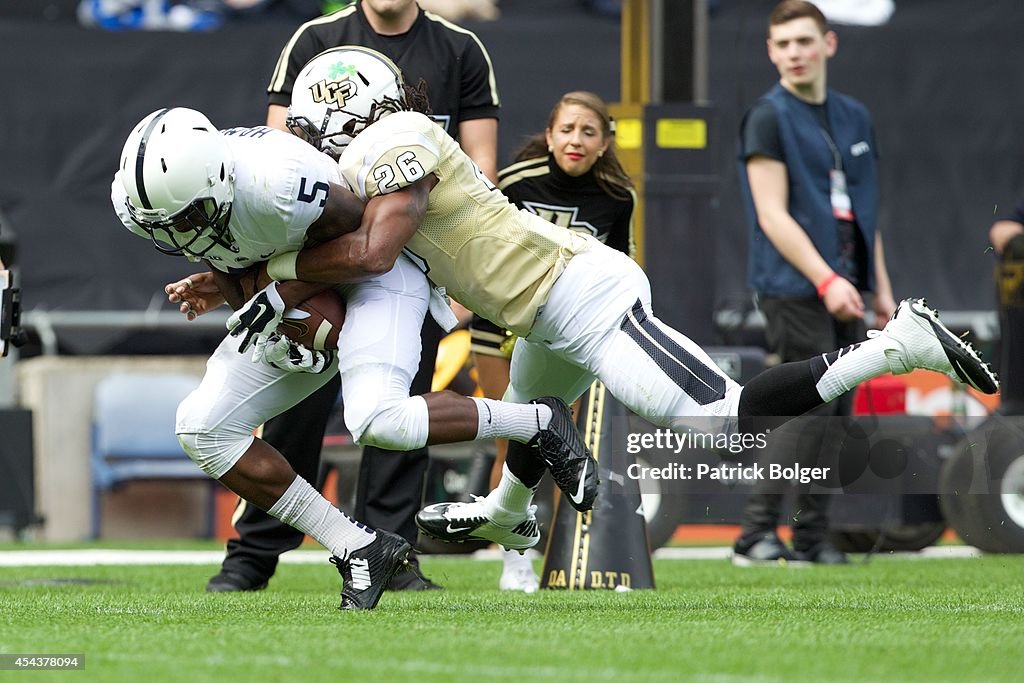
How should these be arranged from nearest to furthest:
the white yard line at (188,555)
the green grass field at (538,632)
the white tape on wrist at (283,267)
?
the green grass field at (538,632) → the white tape on wrist at (283,267) → the white yard line at (188,555)

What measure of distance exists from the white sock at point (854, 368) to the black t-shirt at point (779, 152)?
2.55 meters

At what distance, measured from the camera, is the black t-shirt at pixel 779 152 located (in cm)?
734

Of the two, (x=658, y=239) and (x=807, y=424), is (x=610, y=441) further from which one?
(x=658, y=239)

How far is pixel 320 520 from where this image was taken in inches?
194

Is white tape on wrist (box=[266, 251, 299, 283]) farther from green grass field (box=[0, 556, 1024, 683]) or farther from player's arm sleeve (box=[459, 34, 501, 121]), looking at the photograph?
player's arm sleeve (box=[459, 34, 501, 121])

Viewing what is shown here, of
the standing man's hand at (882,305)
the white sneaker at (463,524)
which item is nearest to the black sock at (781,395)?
the white sneaker at (463,524)

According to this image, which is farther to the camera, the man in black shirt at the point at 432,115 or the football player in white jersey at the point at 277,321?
the man in black shirt at the point at 432,115

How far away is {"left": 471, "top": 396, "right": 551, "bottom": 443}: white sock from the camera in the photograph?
481 cm

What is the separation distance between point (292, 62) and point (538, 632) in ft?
8.31

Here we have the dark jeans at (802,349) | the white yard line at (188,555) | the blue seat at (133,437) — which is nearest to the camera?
the dark jeans at (802,349)

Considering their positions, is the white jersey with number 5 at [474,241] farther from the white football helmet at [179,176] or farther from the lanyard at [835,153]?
the lanyard at [835,153]

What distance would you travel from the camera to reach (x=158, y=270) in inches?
420

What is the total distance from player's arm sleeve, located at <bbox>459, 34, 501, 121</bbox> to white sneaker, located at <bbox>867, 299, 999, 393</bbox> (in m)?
1.87

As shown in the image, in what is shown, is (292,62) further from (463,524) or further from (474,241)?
(463,524)
